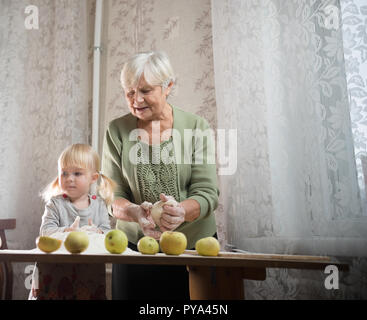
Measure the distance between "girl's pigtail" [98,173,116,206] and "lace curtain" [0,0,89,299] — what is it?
593 mm

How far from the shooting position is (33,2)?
6.81ft

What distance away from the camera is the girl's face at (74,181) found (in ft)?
4.57

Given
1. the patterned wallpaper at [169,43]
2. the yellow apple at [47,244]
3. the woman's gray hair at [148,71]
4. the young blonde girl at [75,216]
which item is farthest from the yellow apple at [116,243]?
the patterned wallpaper at [169,43]

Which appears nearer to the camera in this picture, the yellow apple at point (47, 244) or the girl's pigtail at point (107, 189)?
the yellow apple at point (47, 244)

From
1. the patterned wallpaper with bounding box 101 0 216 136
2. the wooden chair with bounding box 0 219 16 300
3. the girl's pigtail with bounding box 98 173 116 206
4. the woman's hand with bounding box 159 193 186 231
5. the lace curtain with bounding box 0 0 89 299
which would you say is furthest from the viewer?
the lace curtain with bounding box 0 0 89 299

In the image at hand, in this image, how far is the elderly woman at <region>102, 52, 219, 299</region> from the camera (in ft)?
4.07

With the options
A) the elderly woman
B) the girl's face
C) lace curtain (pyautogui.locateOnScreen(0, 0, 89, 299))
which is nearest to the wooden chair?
lace curtain (pyautogui.locateOnScreen(0, 0, 89, 299))

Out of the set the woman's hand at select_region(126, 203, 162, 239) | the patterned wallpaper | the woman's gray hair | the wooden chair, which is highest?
the patterned wallpaper

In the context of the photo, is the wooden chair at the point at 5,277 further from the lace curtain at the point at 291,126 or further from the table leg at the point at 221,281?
the table leg at the point at 221,281

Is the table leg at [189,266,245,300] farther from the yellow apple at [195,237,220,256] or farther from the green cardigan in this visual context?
the green cardigan

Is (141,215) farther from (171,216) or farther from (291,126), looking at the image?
(291,126)

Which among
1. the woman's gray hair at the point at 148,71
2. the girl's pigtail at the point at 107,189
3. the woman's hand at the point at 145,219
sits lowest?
the woman's hand at the point at 145,219

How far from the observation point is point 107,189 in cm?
137

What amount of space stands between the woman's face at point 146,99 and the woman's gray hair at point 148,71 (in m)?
0.02
